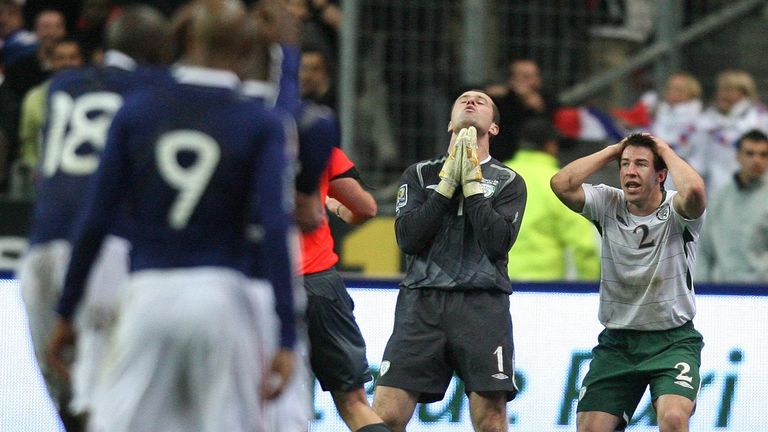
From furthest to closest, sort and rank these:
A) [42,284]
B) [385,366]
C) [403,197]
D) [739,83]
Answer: [739,83] → [403,197] → [385,366] → [42,284]

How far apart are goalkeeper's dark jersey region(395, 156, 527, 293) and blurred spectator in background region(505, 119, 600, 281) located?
1980 mm

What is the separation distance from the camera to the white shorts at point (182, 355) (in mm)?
5012

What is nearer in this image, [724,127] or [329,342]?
[329,342]

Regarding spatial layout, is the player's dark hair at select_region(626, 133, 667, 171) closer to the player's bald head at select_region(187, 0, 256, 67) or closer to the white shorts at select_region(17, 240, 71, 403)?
the white shorts at select_region(17, 240, 71, 403)

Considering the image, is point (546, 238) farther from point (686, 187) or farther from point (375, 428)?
point (375, 428)

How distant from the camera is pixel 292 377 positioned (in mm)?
5117

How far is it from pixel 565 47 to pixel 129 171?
909cm

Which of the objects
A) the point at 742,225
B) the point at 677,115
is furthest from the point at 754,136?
the point at 677,115

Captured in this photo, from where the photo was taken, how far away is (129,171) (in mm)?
5180

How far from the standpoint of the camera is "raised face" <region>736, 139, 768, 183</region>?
11.9 m

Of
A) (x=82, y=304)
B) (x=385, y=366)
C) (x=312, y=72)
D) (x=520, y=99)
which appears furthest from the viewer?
(x=520, y=99)

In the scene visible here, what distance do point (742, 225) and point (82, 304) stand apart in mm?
7297

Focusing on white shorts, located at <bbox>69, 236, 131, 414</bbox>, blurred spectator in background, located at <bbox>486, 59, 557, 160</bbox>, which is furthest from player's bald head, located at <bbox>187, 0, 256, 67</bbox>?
blurred spectator in background, located at <bbox>486, 59, 557, 160</bbox>

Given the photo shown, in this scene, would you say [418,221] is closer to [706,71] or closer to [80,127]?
[80,127]
